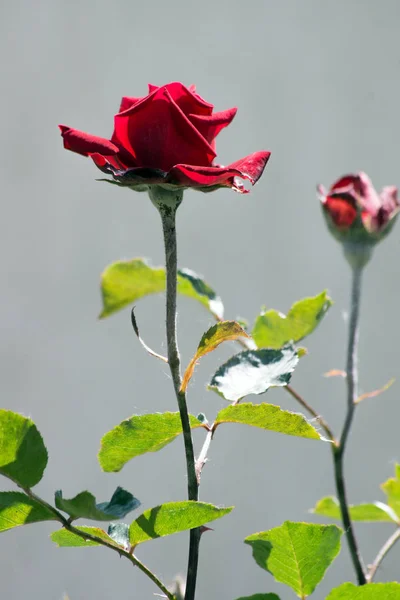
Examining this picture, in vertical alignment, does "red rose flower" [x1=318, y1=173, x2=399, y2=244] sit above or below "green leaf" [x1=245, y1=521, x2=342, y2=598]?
above

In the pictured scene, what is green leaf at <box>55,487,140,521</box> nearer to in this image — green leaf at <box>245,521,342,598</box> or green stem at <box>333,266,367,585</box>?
green leaf at <box>245,521,342,598</box>

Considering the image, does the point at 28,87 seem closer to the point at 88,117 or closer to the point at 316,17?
the point at 88,117

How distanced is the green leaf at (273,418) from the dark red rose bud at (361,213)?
0.22m

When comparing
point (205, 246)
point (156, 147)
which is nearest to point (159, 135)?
point (156, 147)

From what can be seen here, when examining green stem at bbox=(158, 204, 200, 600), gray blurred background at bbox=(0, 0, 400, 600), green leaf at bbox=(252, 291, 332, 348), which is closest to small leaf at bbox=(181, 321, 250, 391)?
green stem at bbox=(158, 204, 200, 600)

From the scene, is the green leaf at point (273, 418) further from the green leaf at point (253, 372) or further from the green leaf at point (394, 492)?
the green leaf at point (394, 492)

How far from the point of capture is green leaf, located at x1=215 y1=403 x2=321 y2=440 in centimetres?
26

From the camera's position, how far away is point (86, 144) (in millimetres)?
252

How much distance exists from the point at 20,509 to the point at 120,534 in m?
0.04

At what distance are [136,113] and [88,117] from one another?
1.60 metres

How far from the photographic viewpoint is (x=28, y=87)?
180 cm

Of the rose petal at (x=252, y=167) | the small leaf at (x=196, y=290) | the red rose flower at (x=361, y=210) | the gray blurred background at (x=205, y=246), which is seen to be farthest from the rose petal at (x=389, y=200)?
the gray blurred background at (x=205, y=246)

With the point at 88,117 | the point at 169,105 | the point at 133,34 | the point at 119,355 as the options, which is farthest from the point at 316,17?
the point at 169,105

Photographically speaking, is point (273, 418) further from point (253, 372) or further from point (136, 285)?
point (136, 285)
